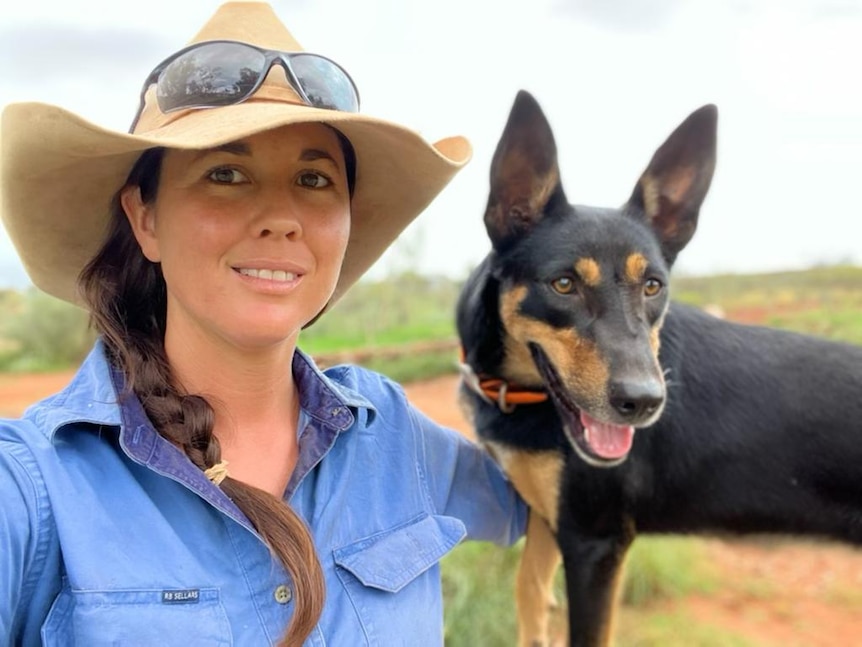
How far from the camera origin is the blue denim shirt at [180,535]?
50.1 inches

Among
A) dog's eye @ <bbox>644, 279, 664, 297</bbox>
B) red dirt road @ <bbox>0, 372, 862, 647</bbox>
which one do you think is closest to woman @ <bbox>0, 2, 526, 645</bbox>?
dog's eye @ <bbox>644, 279, 664, 297</bbox>

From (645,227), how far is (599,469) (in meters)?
0.93

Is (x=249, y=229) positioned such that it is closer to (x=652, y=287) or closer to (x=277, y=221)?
(x=277, y=221)

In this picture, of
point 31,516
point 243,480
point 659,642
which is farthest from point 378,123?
point 659,642

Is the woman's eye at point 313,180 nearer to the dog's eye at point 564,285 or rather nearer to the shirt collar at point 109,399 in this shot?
the shirt collar at point 109,399

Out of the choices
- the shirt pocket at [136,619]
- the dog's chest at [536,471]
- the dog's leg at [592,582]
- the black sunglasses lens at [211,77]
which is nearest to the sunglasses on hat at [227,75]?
the black sunglasses lens at [211,77]

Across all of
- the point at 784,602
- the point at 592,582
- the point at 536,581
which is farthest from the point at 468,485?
the point at 784,602

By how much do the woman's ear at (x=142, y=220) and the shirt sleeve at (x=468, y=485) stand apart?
80cm

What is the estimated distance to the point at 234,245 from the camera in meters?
1.56

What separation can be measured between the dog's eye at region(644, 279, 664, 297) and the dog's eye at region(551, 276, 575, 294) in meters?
0.26

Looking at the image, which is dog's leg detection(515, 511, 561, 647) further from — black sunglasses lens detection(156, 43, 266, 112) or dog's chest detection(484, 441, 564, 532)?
black sunglasses lens detection(156, 43, 266, 112)

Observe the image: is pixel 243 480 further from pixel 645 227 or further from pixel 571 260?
pixel 645 227

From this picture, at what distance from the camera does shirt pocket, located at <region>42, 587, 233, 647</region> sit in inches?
49.6

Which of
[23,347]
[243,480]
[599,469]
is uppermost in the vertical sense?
[243,480]
